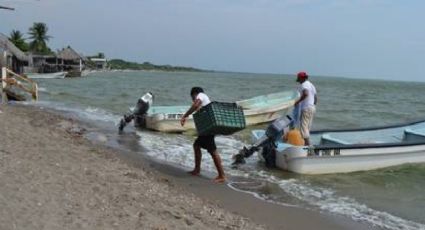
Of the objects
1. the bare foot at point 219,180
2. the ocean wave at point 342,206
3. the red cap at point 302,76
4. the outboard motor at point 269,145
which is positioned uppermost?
the red cap at point 302,76

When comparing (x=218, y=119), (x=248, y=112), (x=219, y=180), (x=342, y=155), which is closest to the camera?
(x=218, y=119)

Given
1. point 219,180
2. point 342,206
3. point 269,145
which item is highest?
point 269,145

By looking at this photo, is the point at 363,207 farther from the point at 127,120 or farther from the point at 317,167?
the point at 127,120

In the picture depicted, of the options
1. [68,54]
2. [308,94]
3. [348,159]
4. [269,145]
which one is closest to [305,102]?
[308,94]

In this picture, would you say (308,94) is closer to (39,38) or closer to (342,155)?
(342,155)

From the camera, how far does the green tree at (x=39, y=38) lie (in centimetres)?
9575

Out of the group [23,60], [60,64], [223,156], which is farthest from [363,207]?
[60,64]

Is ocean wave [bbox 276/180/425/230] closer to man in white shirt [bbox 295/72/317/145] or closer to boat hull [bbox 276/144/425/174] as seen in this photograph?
boat hull [bbox 276/144/425/174]

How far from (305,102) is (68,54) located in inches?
3317

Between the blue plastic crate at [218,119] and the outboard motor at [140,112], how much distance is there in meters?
7.83

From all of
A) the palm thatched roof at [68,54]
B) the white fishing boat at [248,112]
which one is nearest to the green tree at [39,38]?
the palm thatched roof at [68,54]

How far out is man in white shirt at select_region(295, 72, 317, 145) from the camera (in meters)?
11.9

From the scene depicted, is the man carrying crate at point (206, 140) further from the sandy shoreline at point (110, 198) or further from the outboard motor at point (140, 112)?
the outboard motor at point (140, 112)

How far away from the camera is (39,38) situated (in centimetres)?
9862
